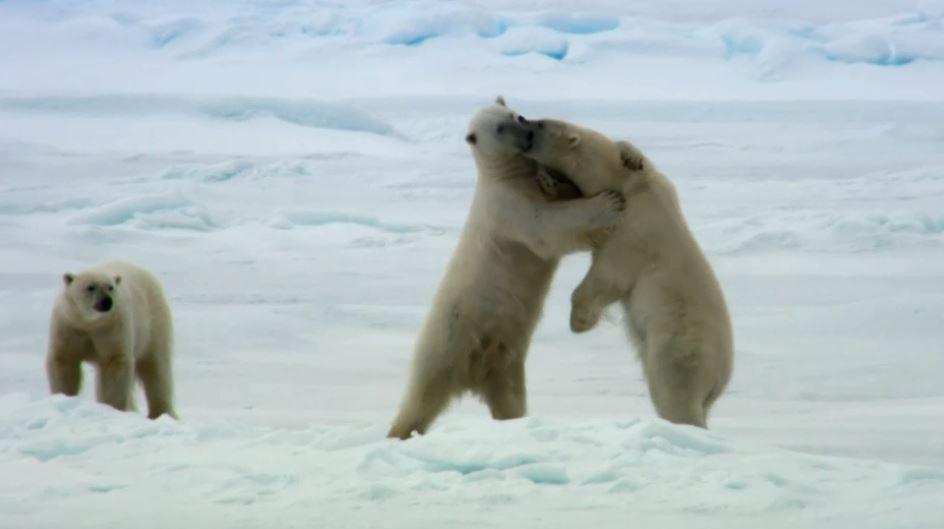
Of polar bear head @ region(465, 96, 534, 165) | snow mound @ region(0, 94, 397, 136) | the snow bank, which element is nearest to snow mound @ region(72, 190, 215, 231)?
snow mound @ region(0, 94, 397, 136)

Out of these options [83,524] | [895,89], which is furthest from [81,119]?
[83,524]

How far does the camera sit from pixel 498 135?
4.39 m

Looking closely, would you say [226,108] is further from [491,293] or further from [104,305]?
[491,293]

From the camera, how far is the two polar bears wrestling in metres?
4.06

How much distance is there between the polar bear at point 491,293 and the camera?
4.38 metres

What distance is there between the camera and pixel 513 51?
23.5m

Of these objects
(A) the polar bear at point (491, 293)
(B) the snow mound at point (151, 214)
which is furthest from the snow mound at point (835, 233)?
(A) the polar bear at point (491, 293)

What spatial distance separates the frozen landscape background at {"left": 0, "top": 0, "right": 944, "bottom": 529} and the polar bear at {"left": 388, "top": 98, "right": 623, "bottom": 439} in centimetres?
31

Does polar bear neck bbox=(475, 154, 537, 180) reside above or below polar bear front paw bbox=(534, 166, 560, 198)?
above

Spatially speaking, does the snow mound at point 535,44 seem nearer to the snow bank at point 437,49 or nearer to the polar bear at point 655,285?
the snow bank at point 437,49

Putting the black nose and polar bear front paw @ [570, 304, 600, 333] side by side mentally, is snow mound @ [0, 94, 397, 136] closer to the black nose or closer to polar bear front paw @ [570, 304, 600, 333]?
the black nose

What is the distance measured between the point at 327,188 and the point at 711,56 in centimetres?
1146

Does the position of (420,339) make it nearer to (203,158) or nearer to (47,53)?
(203,158)

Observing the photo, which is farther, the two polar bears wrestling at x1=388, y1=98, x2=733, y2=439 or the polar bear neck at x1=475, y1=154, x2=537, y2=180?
the polar bear neck at x1=475, y1=154, x2=537, y2=180
